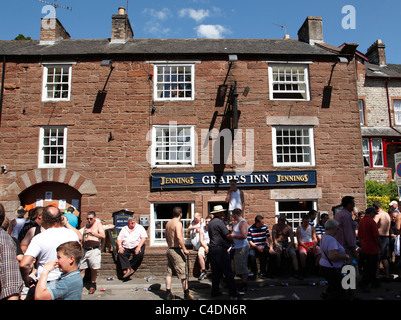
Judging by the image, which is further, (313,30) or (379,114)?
(379,114)

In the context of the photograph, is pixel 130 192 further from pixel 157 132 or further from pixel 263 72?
pixel 263 72

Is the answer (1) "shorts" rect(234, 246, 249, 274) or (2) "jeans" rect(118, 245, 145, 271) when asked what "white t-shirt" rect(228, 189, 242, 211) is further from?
(2) "jeans" rect(118, 245, 145, 271)

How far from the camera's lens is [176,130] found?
12656 mm

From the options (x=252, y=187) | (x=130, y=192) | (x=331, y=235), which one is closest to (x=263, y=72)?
(x=252, y=187)

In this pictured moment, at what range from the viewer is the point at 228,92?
12820 mm

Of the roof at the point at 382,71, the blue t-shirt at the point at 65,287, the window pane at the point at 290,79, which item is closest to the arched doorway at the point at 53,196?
the window pane at the point at 290,79

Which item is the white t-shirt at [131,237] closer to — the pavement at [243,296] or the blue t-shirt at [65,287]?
the pavement at [243,296]

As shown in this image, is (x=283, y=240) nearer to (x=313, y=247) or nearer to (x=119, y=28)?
(x=313, y=247)

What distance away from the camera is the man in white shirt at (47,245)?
4.11 m

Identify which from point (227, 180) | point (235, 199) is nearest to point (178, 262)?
point (235, 199)

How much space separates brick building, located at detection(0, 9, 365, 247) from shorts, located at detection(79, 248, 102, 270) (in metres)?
4.19

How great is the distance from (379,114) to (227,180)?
1738 cm
